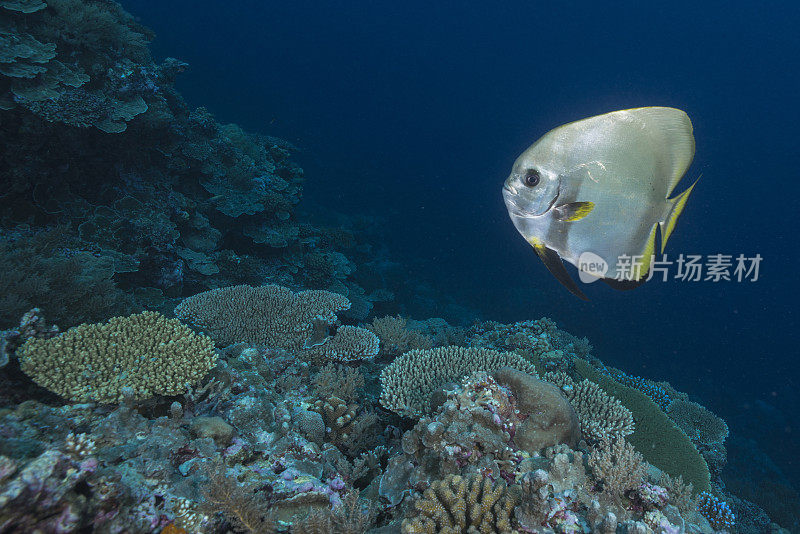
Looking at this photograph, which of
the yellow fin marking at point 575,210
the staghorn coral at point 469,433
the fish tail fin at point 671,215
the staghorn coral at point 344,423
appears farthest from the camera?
the staghorn coral at point 344,423

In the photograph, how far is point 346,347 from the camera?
4812mm

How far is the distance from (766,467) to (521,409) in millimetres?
17672

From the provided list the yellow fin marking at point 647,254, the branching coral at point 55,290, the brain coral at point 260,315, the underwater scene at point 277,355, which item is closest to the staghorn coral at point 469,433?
the underwater scene at point 277,355

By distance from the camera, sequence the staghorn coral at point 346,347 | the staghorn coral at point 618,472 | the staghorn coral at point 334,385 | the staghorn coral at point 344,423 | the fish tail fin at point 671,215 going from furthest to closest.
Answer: the staghorn coral at point 346,347
the staghorn coral at point 334,385
the staghorn coral at point 344,423
the staghorn coral at point 618,472
the fish tail fin at point 671,215

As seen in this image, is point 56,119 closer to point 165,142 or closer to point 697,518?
point 165,142

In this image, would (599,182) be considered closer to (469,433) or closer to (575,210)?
(575,210)

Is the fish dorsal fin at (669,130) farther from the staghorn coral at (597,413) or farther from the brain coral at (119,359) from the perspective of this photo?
the brain coral at (119,359)

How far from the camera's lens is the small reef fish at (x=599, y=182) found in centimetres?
181

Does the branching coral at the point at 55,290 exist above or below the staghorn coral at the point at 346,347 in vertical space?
below

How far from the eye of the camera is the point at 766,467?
13.6 meters

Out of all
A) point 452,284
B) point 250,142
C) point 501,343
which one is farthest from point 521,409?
point 452,284

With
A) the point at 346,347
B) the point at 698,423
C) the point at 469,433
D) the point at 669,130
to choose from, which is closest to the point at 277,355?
the point at 346,347

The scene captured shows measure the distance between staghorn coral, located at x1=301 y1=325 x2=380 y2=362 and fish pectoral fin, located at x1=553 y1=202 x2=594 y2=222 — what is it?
3475 mm

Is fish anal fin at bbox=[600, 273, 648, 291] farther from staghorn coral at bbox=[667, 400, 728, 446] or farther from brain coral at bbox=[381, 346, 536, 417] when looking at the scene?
staghorn coral at bbox=[667, 400, 728, 446]
